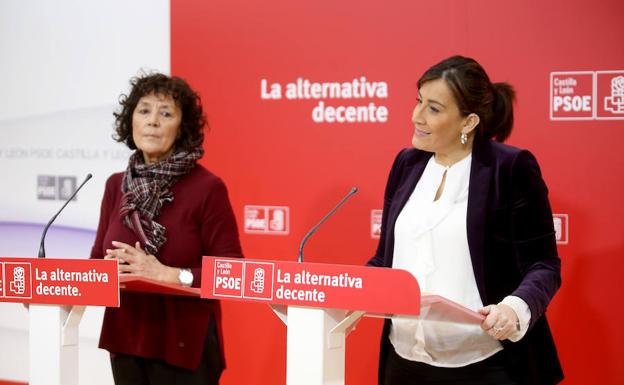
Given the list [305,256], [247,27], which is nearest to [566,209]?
[305,256]

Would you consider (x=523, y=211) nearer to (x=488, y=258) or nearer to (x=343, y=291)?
(x=488, y=258)

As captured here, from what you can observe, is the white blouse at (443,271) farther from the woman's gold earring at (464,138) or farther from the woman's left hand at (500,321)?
the woman's left hand at (500,321)

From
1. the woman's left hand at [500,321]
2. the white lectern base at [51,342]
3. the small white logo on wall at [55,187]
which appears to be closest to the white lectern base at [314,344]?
the woman's left hand at [500,321]

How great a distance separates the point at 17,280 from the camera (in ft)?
6.82

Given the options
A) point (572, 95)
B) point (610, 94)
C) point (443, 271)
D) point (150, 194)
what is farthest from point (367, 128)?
point (443, 271)

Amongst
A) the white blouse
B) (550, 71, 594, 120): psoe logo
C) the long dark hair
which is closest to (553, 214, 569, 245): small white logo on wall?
(550, 71, 594, 120): psoe logo

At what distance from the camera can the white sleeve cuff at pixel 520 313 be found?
74.5 inches

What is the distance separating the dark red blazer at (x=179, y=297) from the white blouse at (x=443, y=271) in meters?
0.67

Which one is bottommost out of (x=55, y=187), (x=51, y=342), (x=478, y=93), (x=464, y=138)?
(x=51, y=342)

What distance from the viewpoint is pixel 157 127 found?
2756 mm

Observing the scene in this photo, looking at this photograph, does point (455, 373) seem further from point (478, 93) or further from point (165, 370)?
point (165, 370)

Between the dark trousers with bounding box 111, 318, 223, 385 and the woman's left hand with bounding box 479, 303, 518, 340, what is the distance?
107cm

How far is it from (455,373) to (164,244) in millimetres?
1037

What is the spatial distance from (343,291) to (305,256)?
1891 mm
